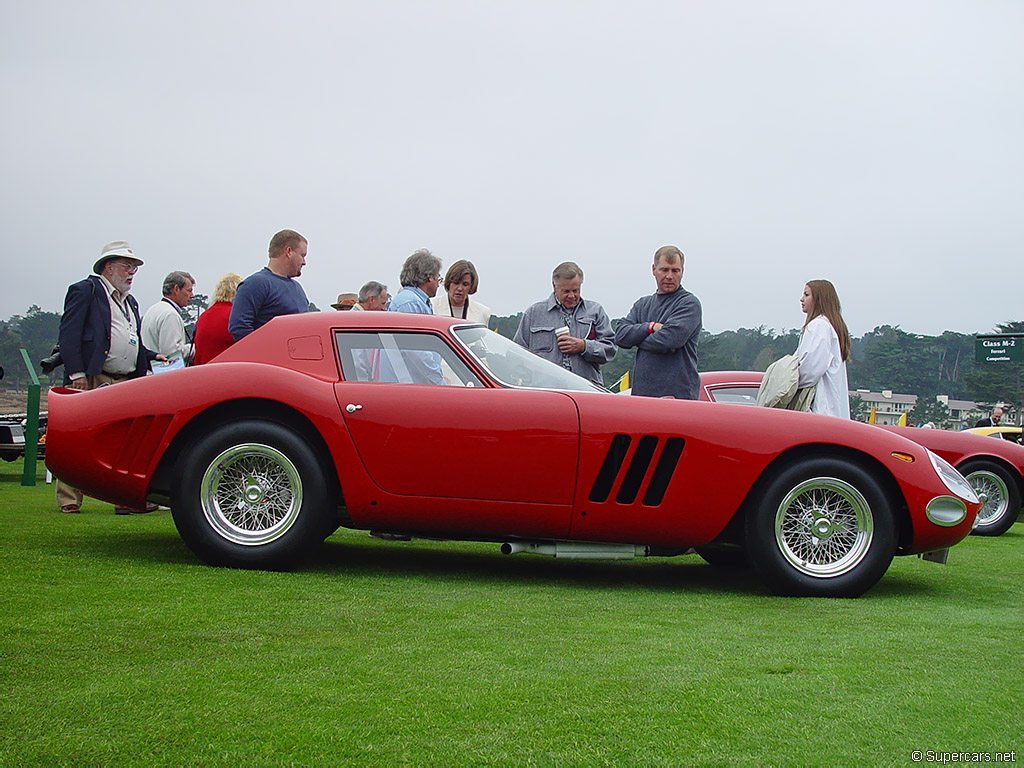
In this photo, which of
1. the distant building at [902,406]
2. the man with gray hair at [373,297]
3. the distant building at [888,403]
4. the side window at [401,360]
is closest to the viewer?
the side window at [401,360]

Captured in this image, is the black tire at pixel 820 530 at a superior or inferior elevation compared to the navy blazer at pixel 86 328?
inferior

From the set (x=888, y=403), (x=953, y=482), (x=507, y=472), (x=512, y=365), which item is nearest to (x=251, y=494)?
(x=507, y=472)

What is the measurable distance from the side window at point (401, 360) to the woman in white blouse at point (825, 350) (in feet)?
7.91

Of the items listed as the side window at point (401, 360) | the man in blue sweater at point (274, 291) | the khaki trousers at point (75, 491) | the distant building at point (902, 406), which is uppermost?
the man in blue sweater at point (274, 291)

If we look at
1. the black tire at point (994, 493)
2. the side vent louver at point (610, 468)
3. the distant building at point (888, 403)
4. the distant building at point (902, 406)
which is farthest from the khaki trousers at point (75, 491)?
the distant building at point (888, 403)

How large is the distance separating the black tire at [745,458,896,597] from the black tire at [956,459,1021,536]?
5333mm

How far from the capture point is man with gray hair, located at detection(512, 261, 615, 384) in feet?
25.6

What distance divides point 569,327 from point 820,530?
285cm

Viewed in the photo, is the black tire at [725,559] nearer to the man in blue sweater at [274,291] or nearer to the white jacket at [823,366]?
the white jacket at [823,366]

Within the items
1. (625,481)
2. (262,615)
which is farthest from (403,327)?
(262,615)

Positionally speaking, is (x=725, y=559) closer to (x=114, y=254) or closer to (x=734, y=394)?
(x=734, y=394)

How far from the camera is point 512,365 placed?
585cm

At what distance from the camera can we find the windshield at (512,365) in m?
5.74

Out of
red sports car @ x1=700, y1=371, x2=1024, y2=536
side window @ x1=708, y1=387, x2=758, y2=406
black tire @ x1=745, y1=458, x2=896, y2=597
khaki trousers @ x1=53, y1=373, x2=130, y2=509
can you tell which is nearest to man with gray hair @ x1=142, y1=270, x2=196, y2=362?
khaki trousers @ x1=53, y1=373, x2=130, y2=509
